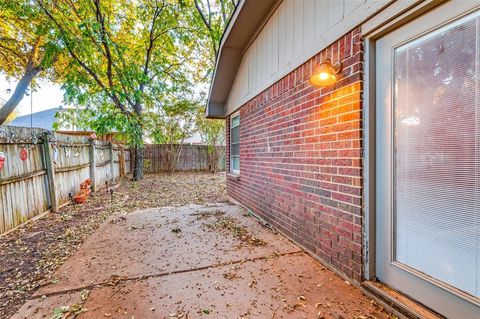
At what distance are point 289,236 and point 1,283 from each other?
3345 mm

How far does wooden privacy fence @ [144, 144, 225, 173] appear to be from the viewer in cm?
1383

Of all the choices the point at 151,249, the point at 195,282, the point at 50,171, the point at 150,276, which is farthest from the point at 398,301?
the point at 50,171

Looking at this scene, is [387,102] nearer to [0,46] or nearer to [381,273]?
[381,273]

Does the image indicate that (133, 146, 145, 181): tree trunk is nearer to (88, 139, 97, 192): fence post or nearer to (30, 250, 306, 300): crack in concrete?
(88, 139, 97, 192): fence post

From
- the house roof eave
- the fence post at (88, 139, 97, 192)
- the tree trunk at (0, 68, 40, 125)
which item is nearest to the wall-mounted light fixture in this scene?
the house roof eave

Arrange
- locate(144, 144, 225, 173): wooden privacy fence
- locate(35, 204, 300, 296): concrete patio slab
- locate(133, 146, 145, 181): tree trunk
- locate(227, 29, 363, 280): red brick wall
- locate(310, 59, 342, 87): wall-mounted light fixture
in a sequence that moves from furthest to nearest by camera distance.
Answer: locate(144, 144, 225, 173): wooden privacy fence → locate(133, 146, 145, 181): tree trunk → locate(35, 204, 300, 296): concrete patio slab → locate(310, 59, 342, 87): wall-mounted light fixture → locate(227, 29, 363, 280): red brick wall

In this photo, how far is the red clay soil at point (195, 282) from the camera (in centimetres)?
179

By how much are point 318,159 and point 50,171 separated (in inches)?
212

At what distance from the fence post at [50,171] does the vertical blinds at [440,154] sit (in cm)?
603

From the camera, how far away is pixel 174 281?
2219 mm

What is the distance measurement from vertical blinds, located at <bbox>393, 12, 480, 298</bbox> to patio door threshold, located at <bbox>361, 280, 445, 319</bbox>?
0.83 ft

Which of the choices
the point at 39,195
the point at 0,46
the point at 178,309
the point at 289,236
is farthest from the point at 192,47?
the point at 178,309

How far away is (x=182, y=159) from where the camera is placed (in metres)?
14.5

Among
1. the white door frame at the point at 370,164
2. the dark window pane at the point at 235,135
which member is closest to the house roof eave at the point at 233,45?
the dark window pane at the point at 235,135
